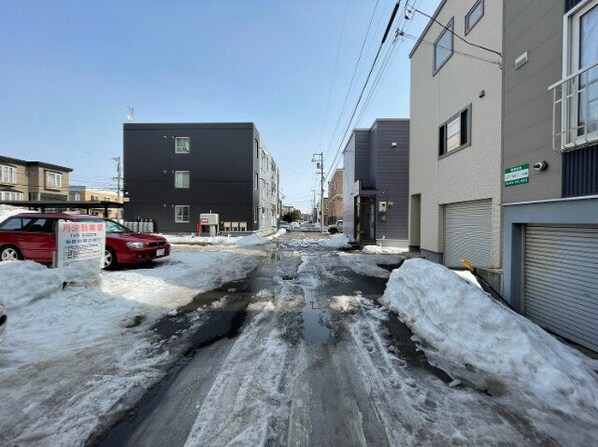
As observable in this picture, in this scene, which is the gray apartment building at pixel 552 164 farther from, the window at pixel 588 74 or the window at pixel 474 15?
the window at pixel 474 15

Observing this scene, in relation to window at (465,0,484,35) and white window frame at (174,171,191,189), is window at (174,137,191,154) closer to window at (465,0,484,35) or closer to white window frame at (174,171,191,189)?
white window frame at (174,171,191,189)

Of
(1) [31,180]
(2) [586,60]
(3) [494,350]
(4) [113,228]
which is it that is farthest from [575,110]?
(1) [31,180]

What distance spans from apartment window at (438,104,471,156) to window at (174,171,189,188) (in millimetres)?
21457

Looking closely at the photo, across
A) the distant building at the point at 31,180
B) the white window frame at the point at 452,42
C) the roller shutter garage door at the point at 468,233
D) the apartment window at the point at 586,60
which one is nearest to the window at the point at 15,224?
the apartment window at the point at 586,60

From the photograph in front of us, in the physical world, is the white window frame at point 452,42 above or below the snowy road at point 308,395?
above

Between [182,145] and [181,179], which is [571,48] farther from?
[182,145]

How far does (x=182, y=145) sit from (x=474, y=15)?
23.4 metres

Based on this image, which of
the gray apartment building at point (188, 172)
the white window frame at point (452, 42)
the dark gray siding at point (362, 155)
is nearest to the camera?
the white window frame at point (452, 42)

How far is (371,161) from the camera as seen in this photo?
790 inches

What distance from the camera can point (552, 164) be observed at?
4914mm

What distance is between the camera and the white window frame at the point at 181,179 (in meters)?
26.4

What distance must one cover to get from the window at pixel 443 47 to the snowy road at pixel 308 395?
9.92 m

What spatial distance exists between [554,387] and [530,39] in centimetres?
Answer: 580

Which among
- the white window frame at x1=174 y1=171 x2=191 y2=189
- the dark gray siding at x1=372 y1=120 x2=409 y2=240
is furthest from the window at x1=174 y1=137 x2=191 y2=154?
the dark gray siding at x1=372 y1=120 x2=409 y2=240
